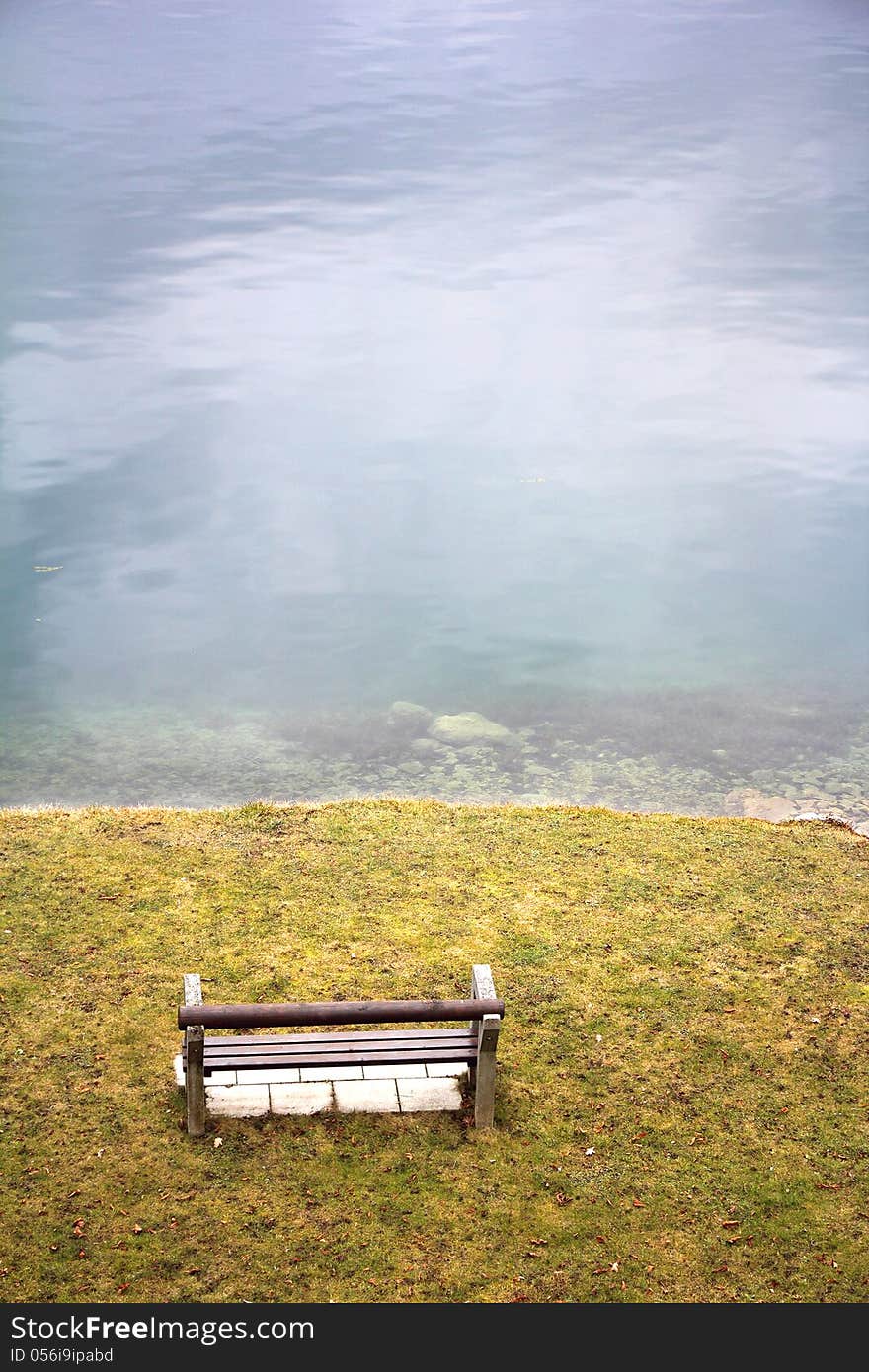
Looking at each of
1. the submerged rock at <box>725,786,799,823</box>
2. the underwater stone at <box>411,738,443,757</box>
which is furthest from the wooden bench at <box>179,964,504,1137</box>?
the underwater stone at <box>411,738,443,757</box>

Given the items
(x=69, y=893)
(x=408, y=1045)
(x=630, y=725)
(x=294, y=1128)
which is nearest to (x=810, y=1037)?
(x=408, y=1045)

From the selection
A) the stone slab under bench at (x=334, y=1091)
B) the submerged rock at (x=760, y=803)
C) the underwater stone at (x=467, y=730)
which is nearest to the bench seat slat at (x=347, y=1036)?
the stone slab under bench at (x=334, y=1091)

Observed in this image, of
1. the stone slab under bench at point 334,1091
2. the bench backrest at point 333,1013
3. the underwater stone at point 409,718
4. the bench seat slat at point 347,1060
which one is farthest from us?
the underwater stone at point 409,718

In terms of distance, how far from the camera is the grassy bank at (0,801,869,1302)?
463 centimetres

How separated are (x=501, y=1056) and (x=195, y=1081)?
4.70ft

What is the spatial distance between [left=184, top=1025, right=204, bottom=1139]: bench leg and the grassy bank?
92 mm

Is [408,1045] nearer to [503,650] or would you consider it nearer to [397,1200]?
[397,1200]

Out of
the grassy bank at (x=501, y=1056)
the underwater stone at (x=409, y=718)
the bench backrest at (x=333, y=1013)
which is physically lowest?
the underwater stone at (x=409, y=718)

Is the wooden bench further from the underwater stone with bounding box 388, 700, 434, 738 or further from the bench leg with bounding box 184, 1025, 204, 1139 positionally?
the underwater stone with bounding box 388, 700, 434, 738

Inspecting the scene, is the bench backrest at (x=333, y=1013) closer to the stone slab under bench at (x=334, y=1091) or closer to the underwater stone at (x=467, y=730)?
the stone slab under bench at (x=334, y=1091)

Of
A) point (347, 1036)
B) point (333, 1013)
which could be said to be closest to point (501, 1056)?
point (347, 1036)

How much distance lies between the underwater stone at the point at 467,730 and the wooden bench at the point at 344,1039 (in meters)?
5.67

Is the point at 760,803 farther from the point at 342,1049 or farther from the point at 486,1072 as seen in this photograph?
the point at 342,1049

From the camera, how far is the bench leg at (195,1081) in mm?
4898
